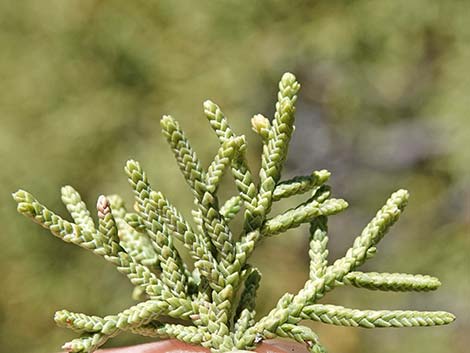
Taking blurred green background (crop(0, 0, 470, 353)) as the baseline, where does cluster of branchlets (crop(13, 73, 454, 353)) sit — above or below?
below

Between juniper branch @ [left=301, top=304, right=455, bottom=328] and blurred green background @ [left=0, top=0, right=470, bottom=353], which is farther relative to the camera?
blurred green background @ [left=0, top=0, right=470, bottom=353]

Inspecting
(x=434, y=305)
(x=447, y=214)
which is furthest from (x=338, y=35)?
(x=434, y=305)

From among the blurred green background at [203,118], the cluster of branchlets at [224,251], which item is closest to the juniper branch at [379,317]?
the cluster of branchlets at [224,251]

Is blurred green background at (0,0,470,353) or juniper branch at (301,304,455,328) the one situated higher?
blurred green background at (0,0,470,353)

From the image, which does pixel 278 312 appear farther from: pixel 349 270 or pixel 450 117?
pixel 450 117

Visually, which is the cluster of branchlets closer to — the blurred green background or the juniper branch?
the juniper branch

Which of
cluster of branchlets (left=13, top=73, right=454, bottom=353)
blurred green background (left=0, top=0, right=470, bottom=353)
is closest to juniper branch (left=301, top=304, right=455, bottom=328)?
cluster of branchlets (left=13, top=73, right=454, bottom=353)

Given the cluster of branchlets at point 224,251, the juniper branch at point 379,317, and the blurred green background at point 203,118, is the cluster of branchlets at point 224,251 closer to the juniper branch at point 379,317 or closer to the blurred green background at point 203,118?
the juniper branch at point 379,317

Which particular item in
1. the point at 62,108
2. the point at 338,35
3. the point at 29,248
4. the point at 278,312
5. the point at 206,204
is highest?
the point at 338,35

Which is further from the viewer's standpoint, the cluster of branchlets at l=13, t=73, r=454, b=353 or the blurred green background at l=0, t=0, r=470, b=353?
the blurred green background at l=0, t=0, r=470, b=353
